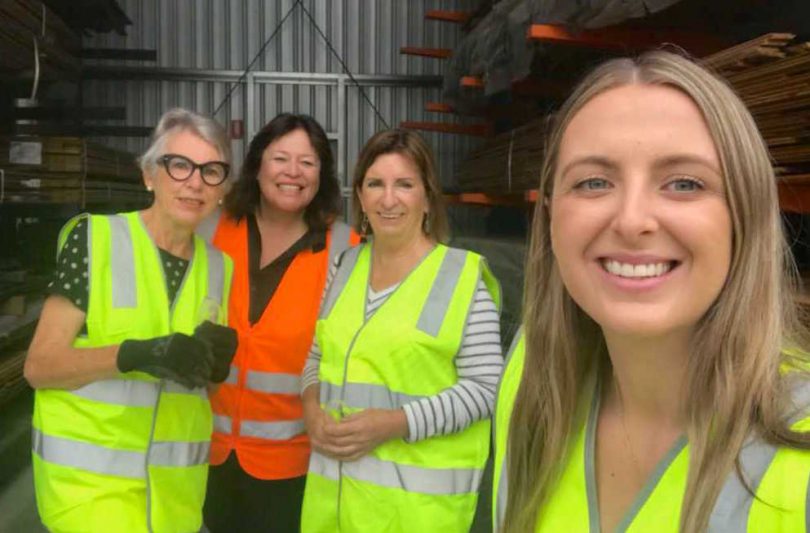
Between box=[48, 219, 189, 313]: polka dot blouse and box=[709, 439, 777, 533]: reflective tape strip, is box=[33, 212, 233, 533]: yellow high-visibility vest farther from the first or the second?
box=[709, 439, 777, 533]: reflective tape strip

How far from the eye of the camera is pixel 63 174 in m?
5.34

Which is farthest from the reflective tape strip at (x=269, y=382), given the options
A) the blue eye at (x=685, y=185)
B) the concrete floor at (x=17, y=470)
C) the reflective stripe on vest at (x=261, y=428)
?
the concrete floor at (x=17, y=470)

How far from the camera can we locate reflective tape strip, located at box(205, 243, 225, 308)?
224 centimetres

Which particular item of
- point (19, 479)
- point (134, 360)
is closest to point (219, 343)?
point (134, 360)

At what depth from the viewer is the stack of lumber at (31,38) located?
4742mm

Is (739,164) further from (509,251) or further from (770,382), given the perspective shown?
(509,251)

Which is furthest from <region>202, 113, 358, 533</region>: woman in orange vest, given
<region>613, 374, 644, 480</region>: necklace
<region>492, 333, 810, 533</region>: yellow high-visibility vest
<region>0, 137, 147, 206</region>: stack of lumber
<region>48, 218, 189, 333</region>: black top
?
<region>0, 137, 147, 206</region>: stack of lumber

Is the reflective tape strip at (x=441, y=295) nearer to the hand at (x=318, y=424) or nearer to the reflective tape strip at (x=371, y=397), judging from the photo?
the reflective tape strip at (x=371, y=397)

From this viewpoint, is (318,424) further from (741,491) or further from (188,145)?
(741,491)

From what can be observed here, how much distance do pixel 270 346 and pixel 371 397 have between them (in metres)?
0.49

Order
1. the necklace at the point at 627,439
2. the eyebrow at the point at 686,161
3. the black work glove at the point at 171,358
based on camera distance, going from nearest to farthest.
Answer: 1. the eyebrow at the point at 686,161
2. the necklace at the point at 627,439
3. the black work glove at the point at 171,358

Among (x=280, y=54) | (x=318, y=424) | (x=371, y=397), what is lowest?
(x=318, y=424)

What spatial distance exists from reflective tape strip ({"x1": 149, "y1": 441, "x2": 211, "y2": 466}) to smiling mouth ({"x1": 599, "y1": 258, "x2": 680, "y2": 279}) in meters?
1.46

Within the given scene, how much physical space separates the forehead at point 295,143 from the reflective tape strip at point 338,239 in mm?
301
